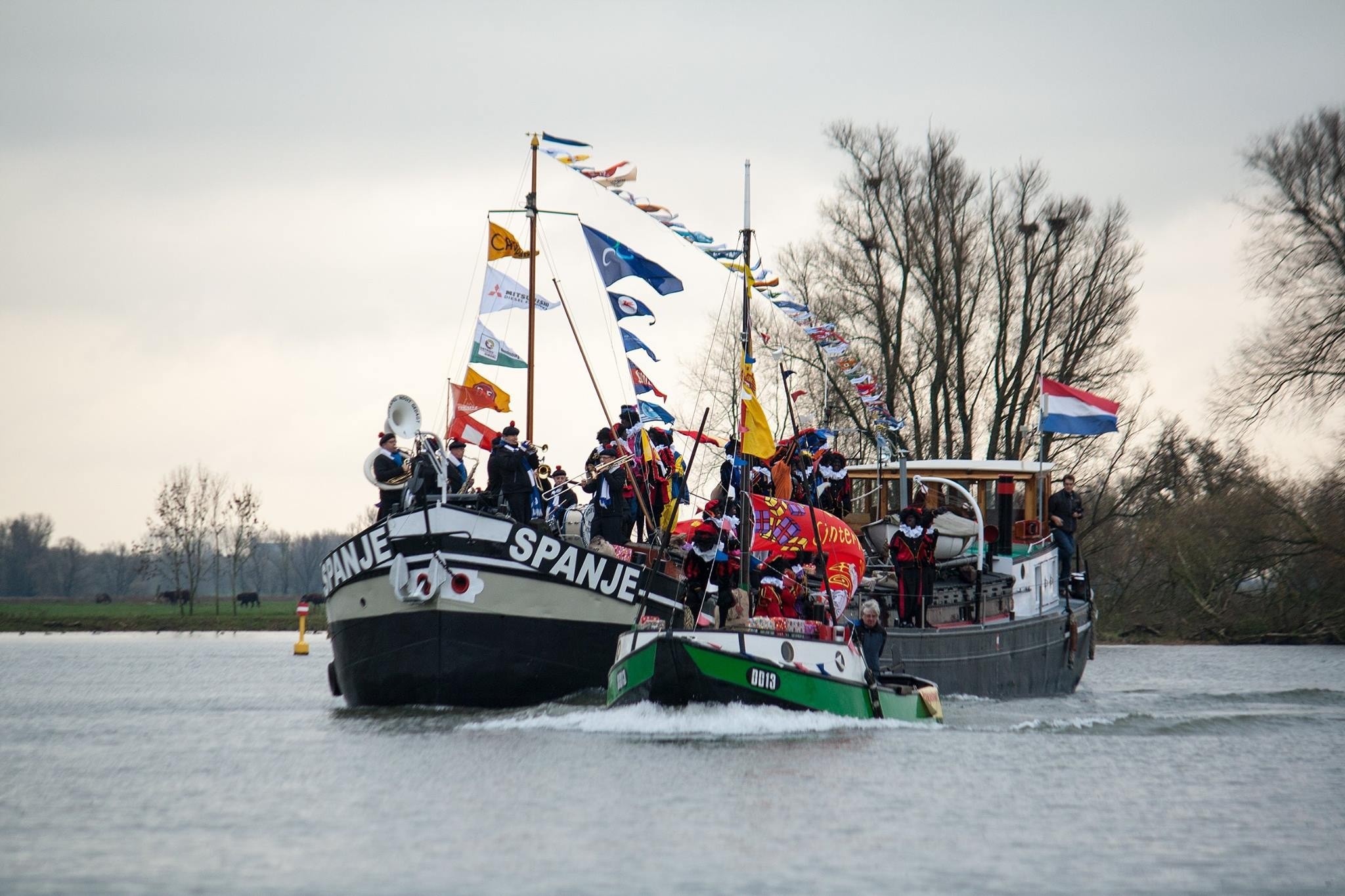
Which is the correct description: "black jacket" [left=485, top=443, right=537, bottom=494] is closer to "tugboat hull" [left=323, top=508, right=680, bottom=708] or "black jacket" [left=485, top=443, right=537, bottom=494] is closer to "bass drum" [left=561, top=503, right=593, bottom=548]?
"bass drum" [left=561, top=503, right=593, bottom=548]

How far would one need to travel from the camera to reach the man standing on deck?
31.1 m

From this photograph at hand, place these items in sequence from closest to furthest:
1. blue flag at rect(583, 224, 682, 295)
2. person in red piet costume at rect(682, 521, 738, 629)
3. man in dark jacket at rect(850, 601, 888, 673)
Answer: person in red piet costume at rect(682, 521, 738, 629) → man in dark jacket at rect(850, 601, 888, 673) → blue flag at rect(583, 224, 682, 295)

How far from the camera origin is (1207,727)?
75.0 feet

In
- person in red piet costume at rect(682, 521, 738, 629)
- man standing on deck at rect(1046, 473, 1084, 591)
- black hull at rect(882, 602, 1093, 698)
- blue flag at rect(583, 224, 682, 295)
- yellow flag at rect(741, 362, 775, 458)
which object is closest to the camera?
yellow flag at rect(741, 362, 775, 458)

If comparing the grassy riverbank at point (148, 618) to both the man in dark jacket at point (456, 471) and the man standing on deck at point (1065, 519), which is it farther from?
the man in dark jacket at point (456, 471)

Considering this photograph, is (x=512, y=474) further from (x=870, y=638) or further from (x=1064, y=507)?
(x=1064, y=507)

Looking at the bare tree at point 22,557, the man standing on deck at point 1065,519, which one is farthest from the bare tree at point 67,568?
the man standing on deck at point 1065,519

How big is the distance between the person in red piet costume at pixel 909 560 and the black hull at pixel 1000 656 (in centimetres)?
54

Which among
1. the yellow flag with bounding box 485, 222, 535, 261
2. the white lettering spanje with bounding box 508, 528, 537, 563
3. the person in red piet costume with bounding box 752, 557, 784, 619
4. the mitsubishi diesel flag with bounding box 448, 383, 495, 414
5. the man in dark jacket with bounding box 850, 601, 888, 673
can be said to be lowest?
the man in dark jacket with bounding box 850, 601, 888, 673

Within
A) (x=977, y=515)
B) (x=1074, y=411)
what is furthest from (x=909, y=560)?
(x=1074, y=411)

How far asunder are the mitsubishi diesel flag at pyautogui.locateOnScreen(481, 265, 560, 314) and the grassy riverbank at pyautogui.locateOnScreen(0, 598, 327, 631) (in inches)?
1613

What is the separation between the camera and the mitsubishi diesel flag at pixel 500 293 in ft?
81.6

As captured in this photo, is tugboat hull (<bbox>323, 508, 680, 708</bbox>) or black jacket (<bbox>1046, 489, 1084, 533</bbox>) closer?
tugboat hull (<bbox>323, 508, 680, 708</bbox>)

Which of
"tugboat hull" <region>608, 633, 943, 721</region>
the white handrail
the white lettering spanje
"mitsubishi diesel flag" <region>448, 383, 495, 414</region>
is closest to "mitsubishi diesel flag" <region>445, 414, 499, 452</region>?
"mitsubishi diesel flag" <region>448, 383, 495, 414</region>
